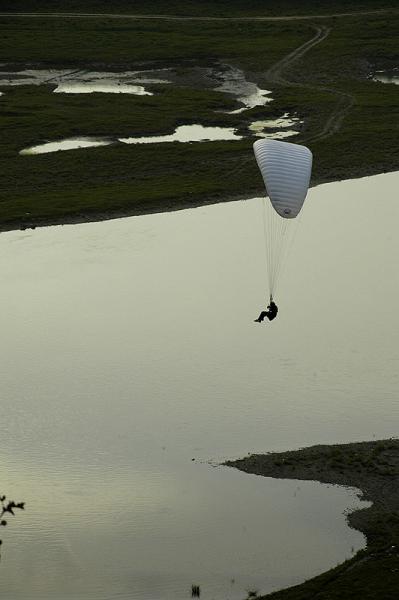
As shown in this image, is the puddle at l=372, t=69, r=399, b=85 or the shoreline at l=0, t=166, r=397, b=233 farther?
the puddle at l=372, t=69, r=399, b=85

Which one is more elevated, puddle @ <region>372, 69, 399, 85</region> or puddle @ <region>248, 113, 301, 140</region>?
puddle @ <region>372, 69, 399, 85</region>

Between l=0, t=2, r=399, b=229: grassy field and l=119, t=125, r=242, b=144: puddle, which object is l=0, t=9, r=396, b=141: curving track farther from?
l=119, t=125, r=242, b=144: puddle

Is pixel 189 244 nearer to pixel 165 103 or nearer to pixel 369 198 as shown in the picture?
pixel 369 198

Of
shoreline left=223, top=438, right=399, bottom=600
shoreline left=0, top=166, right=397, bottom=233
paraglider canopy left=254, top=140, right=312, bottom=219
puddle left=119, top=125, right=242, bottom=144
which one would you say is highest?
puddle left=119, top=125, right=242, bottom=144

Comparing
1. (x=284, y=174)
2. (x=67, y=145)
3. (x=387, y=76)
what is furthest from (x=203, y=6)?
(x=284, y=174)

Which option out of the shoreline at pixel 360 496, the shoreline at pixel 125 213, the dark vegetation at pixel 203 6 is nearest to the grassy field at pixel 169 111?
the shoreline at pixel 125 213

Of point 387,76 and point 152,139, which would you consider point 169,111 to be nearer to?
point 152,139

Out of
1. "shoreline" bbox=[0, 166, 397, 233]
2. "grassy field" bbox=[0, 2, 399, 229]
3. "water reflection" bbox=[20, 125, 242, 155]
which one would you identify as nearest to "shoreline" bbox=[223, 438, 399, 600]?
"shoreline" bbox=[0, 166, 397, 233]
